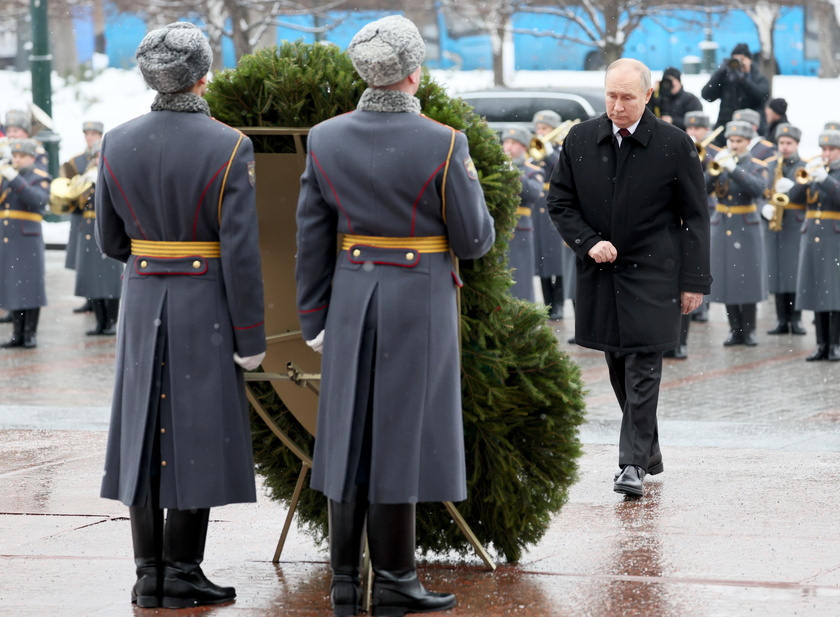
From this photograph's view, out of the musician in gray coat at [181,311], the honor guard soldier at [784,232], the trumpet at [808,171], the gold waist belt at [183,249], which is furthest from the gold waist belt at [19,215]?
the gold waist belt at [183,249]

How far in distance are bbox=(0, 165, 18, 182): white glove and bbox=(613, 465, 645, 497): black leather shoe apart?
27.1 ft

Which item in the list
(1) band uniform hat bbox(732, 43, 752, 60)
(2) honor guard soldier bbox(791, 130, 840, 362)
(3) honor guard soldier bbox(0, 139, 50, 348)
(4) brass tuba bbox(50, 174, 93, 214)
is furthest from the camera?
(1) band uniform hat bbox(732, 43, 752, 60)

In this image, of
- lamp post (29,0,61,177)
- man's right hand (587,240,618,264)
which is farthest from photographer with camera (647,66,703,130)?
man's right hand (587,240,618,264)

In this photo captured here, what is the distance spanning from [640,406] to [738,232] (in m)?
7.04

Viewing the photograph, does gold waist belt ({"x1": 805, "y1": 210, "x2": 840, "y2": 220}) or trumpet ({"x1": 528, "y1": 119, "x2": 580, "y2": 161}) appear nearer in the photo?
gold waist belt ({"x1": 805, "y1": 210, "x2": 840, "y2": 220})

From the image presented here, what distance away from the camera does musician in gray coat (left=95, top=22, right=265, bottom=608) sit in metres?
4.47

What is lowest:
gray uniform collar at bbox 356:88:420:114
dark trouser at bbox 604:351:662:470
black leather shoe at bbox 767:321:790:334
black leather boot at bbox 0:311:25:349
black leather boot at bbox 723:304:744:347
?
black leather shoe at bbox 767:321:790:334

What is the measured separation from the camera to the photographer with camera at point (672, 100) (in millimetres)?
16906

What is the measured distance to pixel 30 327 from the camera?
13.0 meters

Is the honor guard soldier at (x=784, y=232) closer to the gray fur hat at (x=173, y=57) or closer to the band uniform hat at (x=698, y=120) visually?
the band uniform hat at (x=698, y=120)

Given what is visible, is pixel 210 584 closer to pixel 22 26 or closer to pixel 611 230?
pixel 611 230

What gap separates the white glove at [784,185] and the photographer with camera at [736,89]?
5120 millimetres

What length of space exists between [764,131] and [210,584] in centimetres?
1441

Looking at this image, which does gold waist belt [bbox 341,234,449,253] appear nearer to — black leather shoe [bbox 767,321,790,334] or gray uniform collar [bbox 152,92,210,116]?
gray uniform collar [bbox 152,92,210,116]
